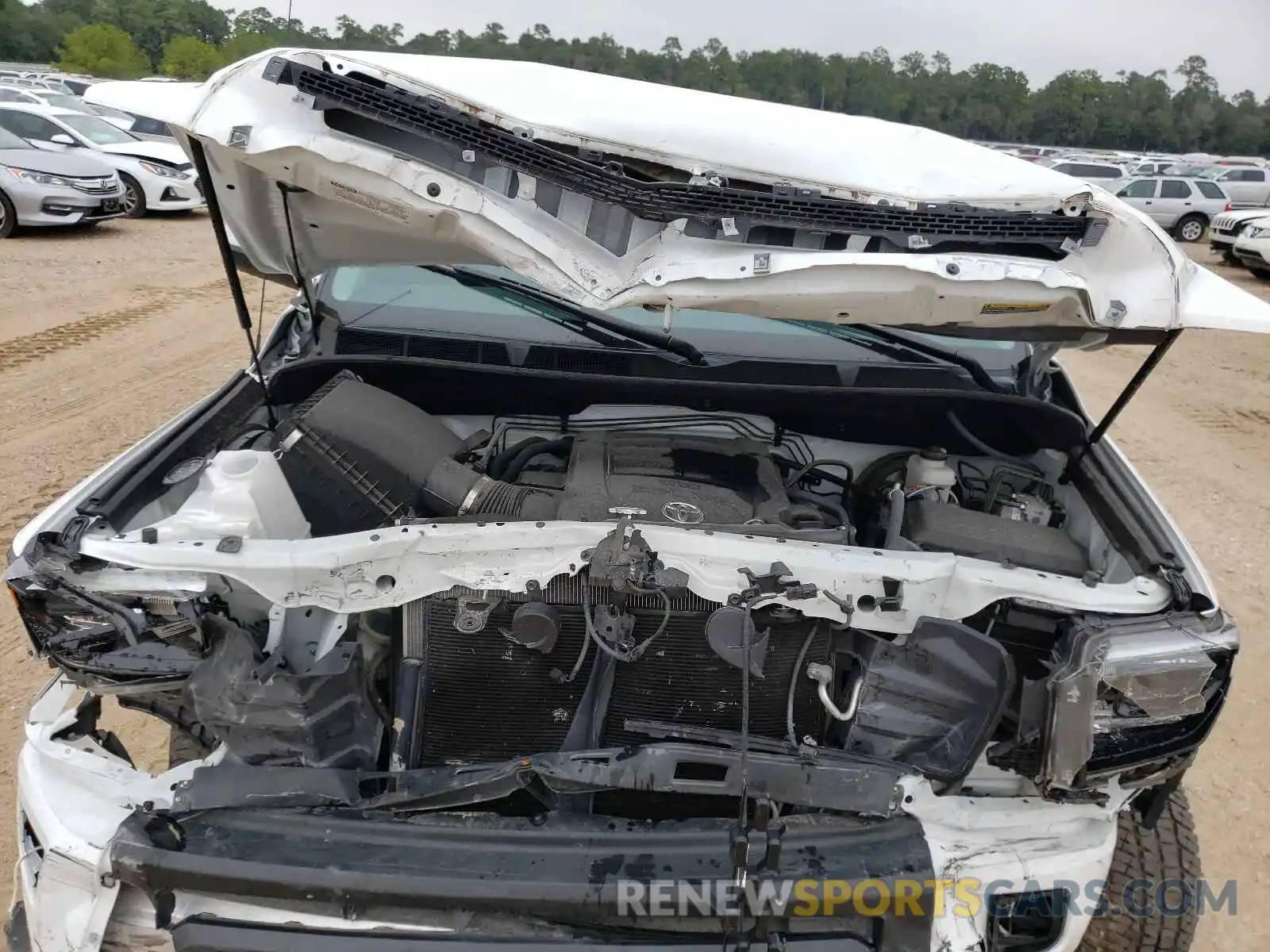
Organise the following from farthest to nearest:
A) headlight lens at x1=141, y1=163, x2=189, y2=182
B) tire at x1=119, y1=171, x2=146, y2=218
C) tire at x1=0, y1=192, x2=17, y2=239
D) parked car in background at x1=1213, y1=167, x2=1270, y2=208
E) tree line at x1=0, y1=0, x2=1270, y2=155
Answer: tree line at x1=0, y1=0, x2=1270, y2=155, parked car in background at x1=1213, y1=167, x2=1270, y2=208, headlight lens at x1=141, y1=163, x2=189, y2=182, tire at x1=119, y1=171, x2=146, y2=218, tire at x1=0, y1=192, x2=17, y2=239

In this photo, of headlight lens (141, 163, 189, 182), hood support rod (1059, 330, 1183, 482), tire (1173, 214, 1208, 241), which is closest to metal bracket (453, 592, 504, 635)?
hood support rod (1059, 330, 1183, 482)

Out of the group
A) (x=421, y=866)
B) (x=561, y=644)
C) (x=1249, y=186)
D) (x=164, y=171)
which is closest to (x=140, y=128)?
(x=164, y=171)

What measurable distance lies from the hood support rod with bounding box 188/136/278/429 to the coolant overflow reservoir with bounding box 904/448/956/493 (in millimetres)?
1902

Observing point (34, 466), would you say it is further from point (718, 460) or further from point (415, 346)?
point (718, 460)

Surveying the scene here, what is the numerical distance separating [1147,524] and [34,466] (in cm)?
487

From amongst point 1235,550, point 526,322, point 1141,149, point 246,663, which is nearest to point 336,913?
point 246,663

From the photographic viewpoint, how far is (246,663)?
173cm

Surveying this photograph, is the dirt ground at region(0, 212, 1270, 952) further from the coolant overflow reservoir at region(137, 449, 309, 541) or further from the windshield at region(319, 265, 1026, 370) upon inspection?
the windshield at region(319, 265, 1026, 370)

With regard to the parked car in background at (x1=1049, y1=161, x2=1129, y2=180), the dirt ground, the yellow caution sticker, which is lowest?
the dirt ground

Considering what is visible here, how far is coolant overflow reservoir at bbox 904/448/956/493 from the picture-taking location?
2.46 meters

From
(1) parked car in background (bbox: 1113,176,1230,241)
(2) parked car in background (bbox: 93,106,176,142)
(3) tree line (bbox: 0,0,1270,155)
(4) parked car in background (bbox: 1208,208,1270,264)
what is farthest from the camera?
(3) tree line (bbox: 0,0,1270,155)

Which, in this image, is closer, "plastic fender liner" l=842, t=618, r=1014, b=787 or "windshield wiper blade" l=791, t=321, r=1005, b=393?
"plastic fender liner" l=842, t=618, r=1014, b=787

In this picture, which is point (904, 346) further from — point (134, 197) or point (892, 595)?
point (134, 197)

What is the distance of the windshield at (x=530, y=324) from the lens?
2711 mm
